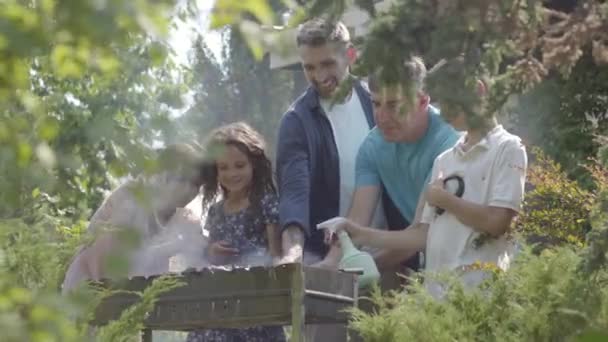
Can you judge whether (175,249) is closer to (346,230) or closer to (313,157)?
(313,157)

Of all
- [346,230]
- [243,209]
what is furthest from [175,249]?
[346,230]

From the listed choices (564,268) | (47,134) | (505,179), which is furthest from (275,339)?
(47,134)

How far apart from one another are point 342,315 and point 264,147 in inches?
45.2

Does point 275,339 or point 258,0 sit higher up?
point 258,0

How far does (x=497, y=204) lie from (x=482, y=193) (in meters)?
0.14

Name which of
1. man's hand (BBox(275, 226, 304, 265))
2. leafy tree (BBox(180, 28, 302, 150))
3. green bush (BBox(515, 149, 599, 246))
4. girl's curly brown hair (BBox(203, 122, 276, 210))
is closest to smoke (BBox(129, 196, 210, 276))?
girl's curly brown hair (BBox(203, 122, 276, 210))

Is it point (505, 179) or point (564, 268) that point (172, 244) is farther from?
point (564, 268)

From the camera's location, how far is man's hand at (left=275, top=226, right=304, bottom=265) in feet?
24.0

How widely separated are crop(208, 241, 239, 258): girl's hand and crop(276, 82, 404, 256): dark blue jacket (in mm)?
326

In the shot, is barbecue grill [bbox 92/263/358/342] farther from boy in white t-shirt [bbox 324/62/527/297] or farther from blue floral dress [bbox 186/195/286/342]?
blue floral dress [bbox 186/195/286/342]

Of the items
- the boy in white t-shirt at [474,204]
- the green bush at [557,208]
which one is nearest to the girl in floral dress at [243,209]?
the boy in white t-shirt at [474,204]

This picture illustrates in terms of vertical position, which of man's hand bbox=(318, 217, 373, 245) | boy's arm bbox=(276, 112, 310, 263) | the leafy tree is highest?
the leafy tree

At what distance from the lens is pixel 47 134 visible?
2.94 metres

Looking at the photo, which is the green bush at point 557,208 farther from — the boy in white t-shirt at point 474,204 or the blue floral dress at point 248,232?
the blue floral dress at point 248,232
